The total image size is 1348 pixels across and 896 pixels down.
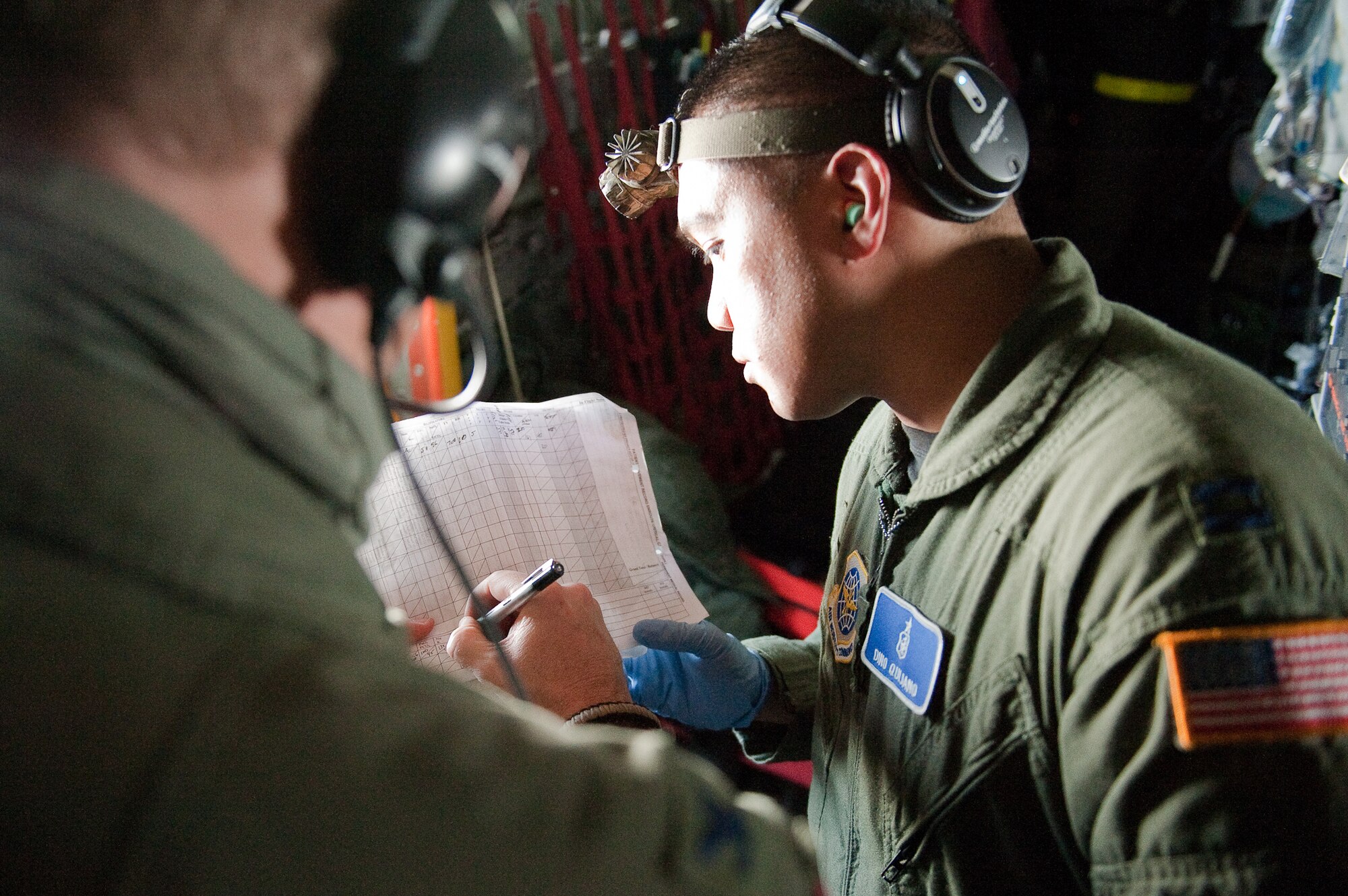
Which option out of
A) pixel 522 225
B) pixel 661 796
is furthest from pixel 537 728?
pixel 522 225

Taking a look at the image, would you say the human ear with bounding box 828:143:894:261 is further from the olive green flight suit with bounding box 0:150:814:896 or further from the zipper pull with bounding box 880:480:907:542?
the olive green flight suit with bounding box 0:150:814:896

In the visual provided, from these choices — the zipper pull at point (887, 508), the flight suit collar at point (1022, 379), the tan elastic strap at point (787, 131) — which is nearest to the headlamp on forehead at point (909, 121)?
the tan elastic strap at point (787, 131)

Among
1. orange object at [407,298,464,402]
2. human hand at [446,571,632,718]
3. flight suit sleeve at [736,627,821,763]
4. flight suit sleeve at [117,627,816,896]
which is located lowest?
flight suit sleeve at [736,627,821,763]

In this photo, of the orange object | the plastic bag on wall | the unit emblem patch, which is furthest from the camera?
the plastic bag on wall

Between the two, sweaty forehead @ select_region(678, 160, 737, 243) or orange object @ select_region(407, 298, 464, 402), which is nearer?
sweaty forehead @ select_region(678, 160, 737, 243)

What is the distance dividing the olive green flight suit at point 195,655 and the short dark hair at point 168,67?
3cm

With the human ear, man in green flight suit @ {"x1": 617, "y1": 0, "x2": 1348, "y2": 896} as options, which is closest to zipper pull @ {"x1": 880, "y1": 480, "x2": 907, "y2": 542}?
man in green flight suit @ {"x1": 617, "y1": 0, "x2": 1348, "y2": 896}

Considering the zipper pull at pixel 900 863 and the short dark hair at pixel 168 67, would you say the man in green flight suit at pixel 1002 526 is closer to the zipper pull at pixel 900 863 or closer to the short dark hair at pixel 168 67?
the zipper pull at pixel 900 863

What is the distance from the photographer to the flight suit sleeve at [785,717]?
47.7 inches

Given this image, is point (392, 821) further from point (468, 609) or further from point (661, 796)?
point (468, 609)

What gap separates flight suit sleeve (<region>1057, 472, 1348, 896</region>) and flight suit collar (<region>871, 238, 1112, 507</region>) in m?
0.15

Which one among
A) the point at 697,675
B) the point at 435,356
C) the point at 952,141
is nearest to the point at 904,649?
the point at 697,675

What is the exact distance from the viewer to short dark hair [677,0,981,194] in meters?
0.83

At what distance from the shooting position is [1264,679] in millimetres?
607
